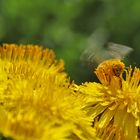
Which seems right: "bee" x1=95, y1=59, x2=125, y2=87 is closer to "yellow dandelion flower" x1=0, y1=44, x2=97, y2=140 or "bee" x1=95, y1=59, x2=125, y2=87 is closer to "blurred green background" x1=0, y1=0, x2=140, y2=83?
"yellow dandelion flower" x1=0, y1=44, x2=97, y2=140

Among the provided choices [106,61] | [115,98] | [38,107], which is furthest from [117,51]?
[38,107]

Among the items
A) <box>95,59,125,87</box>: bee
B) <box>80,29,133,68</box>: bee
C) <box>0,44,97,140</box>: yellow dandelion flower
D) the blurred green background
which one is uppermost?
the blurred green background

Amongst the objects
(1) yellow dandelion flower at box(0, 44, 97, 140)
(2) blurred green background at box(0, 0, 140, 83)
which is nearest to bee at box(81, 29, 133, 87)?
(1) yellow dandelion flower at box(0, 44, 97, 140)

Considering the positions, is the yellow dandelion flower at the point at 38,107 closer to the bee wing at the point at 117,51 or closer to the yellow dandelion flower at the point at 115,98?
the yellow dandelion flower at the point at 115,98

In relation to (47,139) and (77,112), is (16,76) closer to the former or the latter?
(77,112)

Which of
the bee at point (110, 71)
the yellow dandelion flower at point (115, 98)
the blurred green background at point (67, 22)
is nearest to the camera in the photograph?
the yellow dandelion flower at point (115, 98)

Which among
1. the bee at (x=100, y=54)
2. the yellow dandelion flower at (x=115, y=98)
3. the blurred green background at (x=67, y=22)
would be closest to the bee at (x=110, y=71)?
the yellow dandelion flower at (x=115, y=98)
